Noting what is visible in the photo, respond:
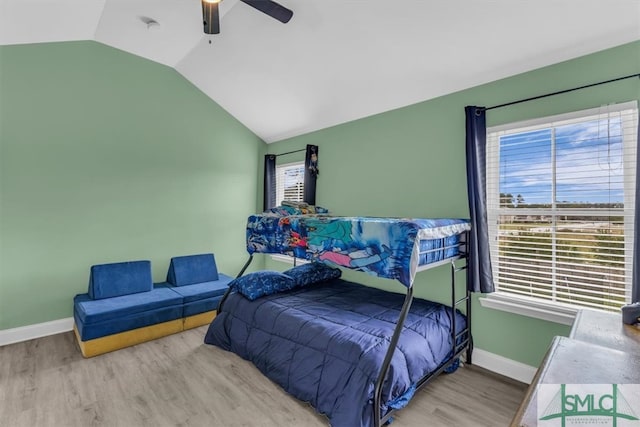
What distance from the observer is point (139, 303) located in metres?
3.08

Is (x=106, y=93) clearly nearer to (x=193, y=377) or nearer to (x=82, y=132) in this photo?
(x=82, y=132)

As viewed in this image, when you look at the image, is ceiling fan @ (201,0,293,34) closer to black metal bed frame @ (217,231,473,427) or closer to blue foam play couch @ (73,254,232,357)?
black metal bed frame @ (217,231,473,427)

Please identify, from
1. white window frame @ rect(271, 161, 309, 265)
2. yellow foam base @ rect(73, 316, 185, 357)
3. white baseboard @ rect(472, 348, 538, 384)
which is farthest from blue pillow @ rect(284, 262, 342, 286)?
white baseboard @ rect(472, 348, 538, 384)

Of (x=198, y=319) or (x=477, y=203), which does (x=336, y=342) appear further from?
(x=198, y=319)

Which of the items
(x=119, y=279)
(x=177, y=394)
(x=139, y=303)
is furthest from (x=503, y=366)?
(x=119, y=279)

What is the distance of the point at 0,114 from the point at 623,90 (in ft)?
17.0

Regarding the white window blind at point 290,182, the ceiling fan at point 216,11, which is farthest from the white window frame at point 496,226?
the white window blind at point 290,182

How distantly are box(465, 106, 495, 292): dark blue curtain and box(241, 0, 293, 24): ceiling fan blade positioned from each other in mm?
1627

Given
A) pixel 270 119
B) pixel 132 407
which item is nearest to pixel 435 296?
pixel 132 407

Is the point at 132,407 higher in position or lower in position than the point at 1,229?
lower

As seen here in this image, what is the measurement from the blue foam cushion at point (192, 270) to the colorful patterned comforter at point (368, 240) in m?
1.55

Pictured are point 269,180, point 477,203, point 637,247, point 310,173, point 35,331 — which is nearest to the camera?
point 637,247

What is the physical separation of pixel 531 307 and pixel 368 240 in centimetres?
146

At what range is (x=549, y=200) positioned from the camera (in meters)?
2.37
